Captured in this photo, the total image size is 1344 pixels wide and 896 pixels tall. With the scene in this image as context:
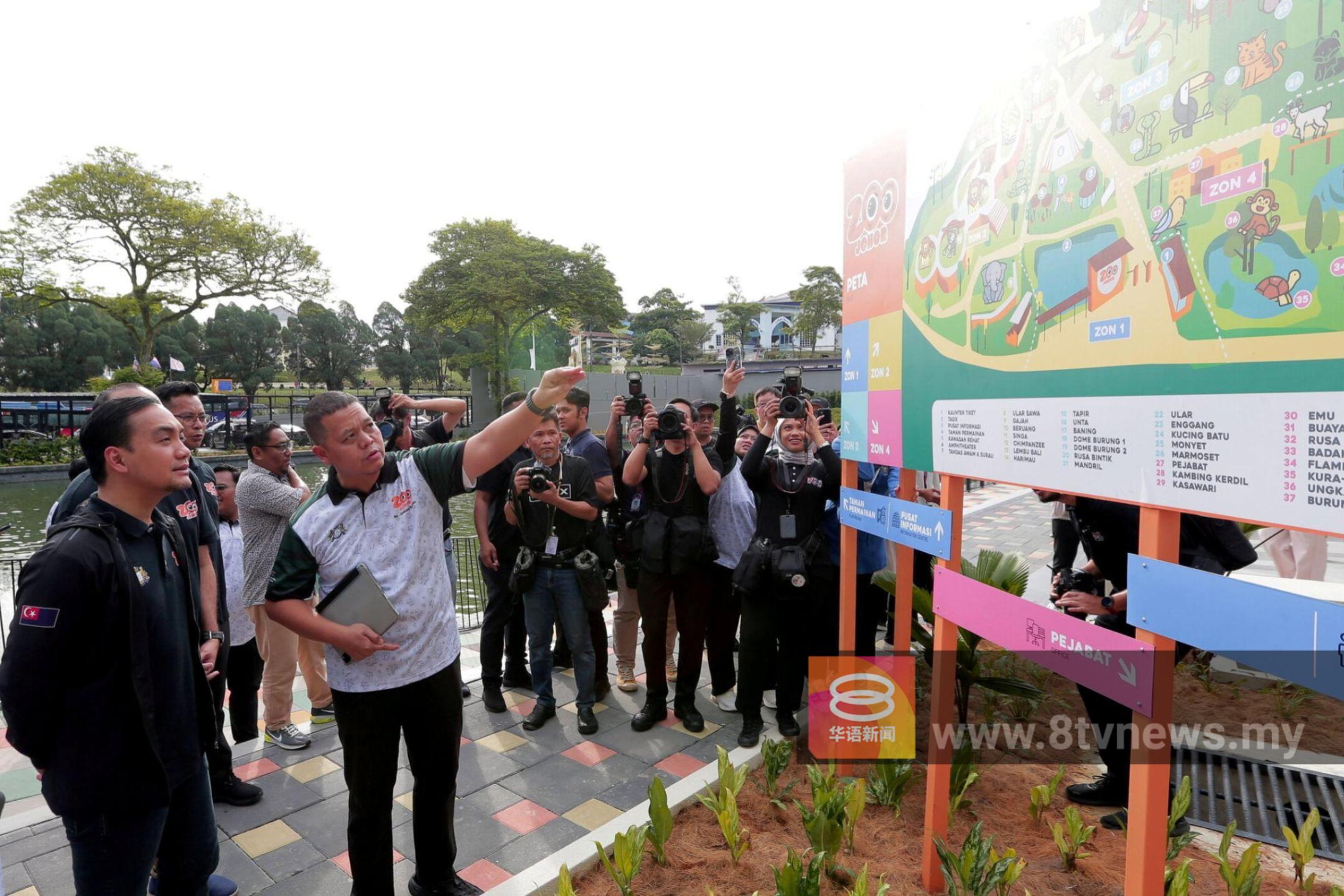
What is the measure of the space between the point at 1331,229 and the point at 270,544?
14.1 feet

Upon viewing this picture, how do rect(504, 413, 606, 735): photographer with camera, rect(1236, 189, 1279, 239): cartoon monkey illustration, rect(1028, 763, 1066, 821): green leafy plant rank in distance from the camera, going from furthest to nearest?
rect(504, 413, 606, 735): photographer with camera → rect(1028, 763, 1066, 821): green leafy plant → rect(1236, 189, 1279, 239): cartoon monkey illustration

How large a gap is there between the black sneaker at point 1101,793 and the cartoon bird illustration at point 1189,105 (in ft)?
8.94

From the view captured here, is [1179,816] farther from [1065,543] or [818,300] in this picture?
[818,300]

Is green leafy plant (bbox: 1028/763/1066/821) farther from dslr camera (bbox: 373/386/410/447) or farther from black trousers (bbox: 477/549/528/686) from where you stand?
dslr camera (bbox: 373/386/410/447)

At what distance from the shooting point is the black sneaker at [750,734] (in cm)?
373

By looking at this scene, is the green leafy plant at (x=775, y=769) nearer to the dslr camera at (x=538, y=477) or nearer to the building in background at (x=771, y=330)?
the dslr camera at (x=538, y=477)

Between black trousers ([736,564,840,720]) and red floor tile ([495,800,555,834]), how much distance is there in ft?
3.98

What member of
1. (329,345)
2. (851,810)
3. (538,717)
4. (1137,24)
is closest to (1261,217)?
(1137,24)

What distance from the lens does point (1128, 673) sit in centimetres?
178

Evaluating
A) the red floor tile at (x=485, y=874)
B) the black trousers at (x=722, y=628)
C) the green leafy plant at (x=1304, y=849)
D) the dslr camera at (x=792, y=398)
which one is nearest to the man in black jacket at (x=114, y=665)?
the red floor tile at (x=485, y=874)

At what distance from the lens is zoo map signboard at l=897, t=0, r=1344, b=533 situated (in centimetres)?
135

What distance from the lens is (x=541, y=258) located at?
3092 cm

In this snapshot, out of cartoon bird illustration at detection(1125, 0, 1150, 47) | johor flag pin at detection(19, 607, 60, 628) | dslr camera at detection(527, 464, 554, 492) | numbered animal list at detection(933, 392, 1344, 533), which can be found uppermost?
cartoon bird illustration at detection(1125, 0, 1150, 47)

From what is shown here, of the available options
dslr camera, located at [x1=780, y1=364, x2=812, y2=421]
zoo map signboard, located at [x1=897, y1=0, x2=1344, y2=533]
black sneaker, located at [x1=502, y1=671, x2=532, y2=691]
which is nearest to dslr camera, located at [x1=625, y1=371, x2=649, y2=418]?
dslr camera, located at [x1=780, y1=364, x2=812, y2=421]
